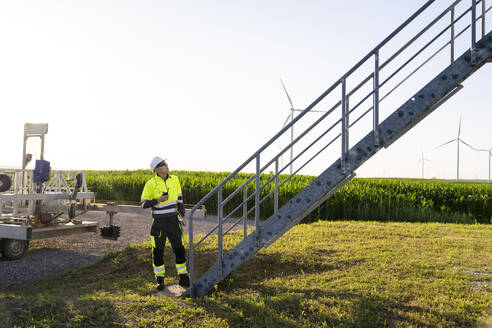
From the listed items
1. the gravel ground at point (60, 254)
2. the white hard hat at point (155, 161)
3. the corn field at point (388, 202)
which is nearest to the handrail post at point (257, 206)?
the white hard hat at point (155, 161)

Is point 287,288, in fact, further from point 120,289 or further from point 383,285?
point 120,289

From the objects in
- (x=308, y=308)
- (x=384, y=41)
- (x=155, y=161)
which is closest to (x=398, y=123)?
(x=384, y=41)

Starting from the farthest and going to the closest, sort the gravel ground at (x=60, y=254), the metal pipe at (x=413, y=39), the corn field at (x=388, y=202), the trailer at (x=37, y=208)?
the corn field at (x=388, y=202)
the trailer at (x=37, y=208)
the gravel ground at (x=60, y=254)
the metal pipe at (x=413, y=39)

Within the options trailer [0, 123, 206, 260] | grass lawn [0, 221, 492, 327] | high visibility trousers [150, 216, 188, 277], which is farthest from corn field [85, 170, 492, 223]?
high visibility trousers [150, 216, 188, 277]

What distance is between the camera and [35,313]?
5.64 metres

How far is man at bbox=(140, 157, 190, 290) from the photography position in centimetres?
683

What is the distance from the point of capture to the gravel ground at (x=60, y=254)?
28.6ft

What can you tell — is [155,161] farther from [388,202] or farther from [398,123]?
[388,202]

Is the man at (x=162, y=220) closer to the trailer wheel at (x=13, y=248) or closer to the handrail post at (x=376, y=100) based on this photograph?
the handrail post at (x=376, y=100)

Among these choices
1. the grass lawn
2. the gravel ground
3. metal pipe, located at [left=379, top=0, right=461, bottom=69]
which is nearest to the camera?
the grass lawn

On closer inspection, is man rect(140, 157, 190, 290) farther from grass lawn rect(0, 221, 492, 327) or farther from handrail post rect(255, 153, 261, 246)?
handrail post rect(255, 153, 261, 246)

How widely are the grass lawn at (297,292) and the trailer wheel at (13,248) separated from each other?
186cm

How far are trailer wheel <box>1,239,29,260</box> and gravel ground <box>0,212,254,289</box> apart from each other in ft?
A: 0.42

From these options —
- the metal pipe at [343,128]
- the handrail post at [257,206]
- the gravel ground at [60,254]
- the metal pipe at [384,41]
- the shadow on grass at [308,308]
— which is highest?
the metal pipe at [384,41]
